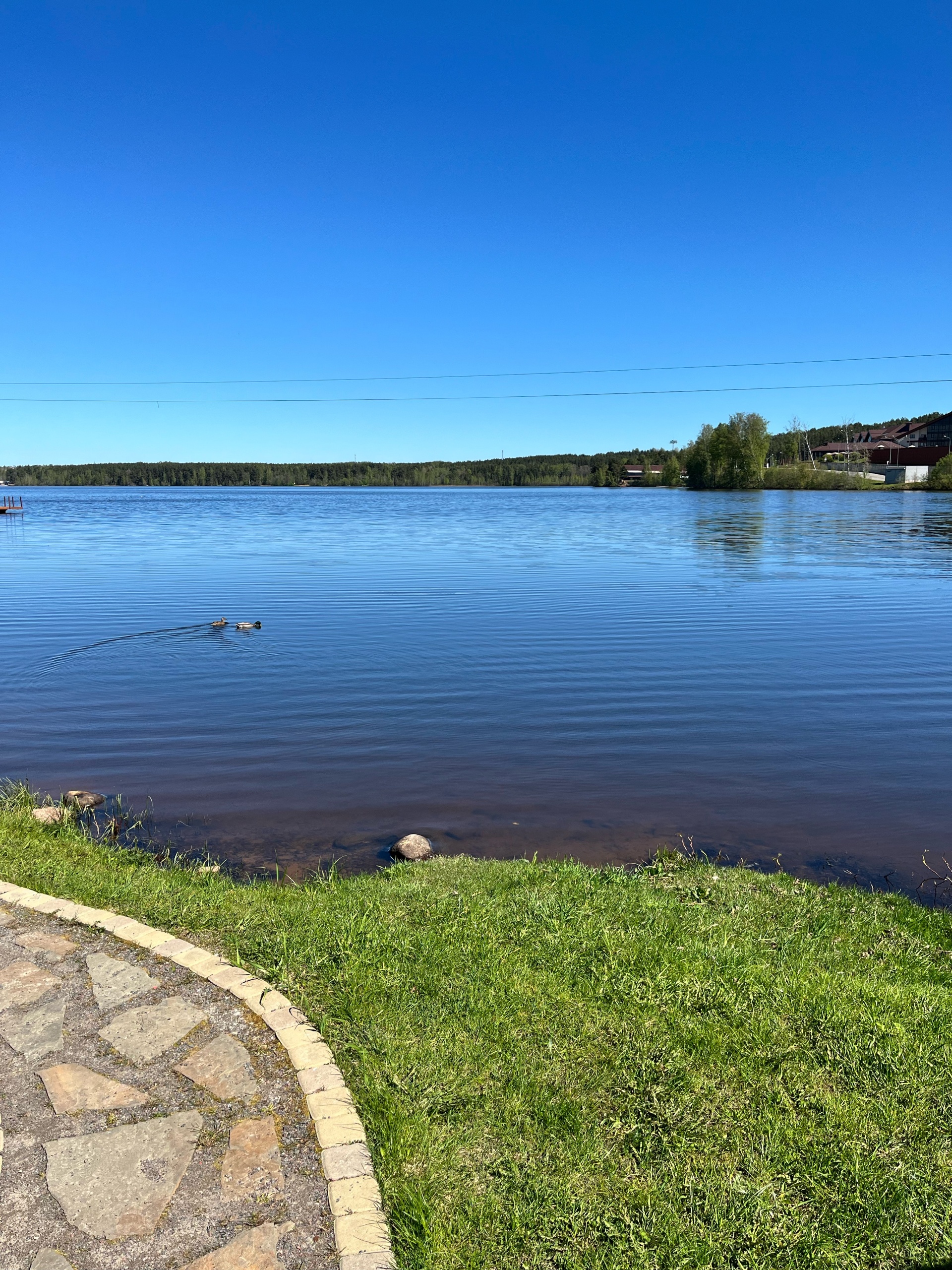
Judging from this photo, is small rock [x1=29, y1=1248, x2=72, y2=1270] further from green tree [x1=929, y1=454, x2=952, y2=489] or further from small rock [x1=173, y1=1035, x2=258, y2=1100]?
green tree [x1=929, y1=454, x2=952, y2=489]

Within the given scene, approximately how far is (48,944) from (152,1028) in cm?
110

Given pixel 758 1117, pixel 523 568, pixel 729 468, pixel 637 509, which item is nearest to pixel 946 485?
pixel 729 468

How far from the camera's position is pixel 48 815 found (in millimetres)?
7090

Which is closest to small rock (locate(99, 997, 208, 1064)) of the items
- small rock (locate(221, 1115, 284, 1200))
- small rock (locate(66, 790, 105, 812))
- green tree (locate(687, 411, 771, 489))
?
small rock (locate(221, 1115, 284, 1200))

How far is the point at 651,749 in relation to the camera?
9.56 m

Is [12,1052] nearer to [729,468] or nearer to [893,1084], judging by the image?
[893,1084]

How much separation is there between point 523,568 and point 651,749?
63.2 ft

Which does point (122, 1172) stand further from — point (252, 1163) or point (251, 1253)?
point (251, 1253)

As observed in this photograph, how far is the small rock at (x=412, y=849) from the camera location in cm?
667

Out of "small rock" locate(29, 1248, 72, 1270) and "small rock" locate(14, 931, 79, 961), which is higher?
"small rock" locate(14, 931, 79, 961)

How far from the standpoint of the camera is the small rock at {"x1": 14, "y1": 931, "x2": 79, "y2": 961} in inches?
Result: 175

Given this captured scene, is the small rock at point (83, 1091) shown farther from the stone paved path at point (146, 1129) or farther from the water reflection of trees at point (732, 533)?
the water reflection of trees at point (732, 533)

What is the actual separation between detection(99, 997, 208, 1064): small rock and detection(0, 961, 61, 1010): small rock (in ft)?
1.61

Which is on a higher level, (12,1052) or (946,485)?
(946,485)
